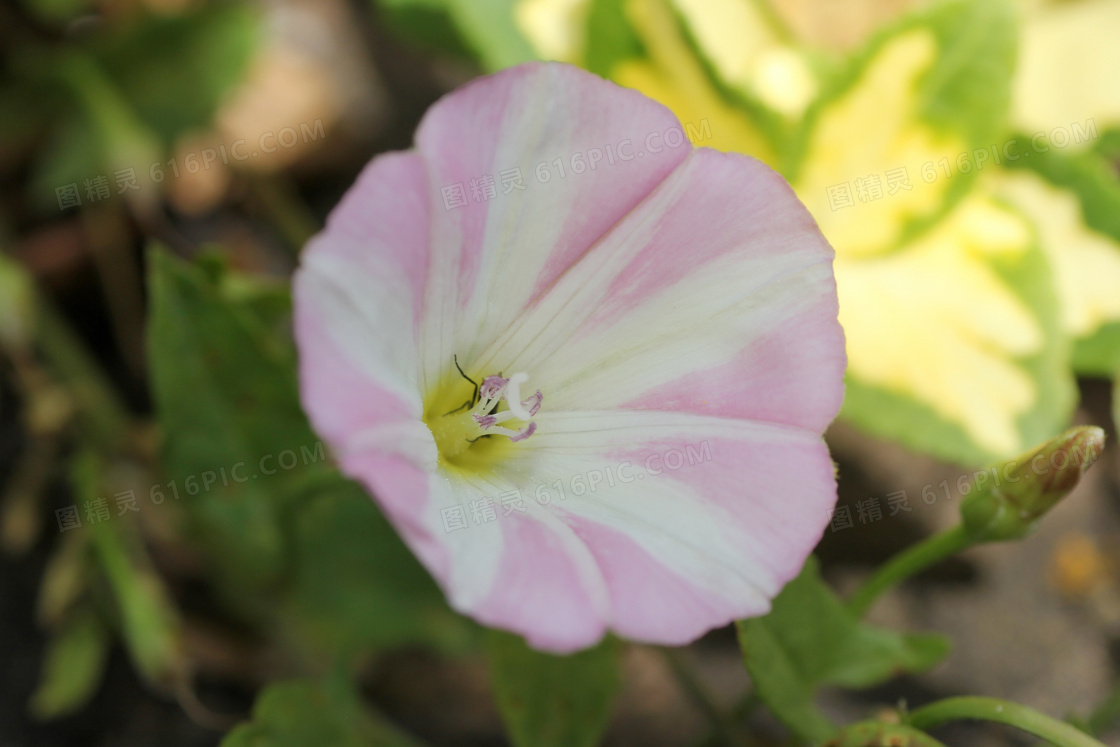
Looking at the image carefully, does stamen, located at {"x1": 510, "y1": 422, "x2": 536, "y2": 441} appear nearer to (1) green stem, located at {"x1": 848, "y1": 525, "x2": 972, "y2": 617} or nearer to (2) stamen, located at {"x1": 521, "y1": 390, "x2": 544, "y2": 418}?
(2) stamen, located at {"x1": 521, "y1": 390, "x2": 544, "y2": 418}

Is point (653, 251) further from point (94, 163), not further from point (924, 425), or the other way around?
point (94, 163)

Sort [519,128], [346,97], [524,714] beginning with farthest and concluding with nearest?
[346,97] → [524,714] → [519,128]

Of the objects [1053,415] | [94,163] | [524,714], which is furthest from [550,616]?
[94,163]

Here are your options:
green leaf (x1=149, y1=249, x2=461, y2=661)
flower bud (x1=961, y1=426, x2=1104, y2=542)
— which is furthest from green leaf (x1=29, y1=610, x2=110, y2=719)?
flower bud (x1=961, y1=426, x2=1104, y2=542)

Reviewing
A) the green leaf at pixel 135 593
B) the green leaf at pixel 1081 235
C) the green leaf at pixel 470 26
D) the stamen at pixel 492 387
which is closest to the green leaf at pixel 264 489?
the green leaf at pixel 135 593

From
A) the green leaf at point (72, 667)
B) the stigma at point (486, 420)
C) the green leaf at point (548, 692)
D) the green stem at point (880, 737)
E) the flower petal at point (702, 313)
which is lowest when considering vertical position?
the green leaf at point (72, 667)

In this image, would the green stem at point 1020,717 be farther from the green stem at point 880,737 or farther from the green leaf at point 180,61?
the green leaf at point 180,61

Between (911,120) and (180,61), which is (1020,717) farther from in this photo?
(180,61)
